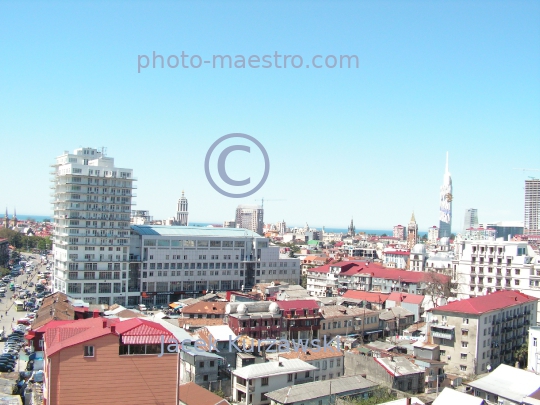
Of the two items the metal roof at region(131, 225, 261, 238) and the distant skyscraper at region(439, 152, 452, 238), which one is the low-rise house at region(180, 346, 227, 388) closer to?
the metal roof at region(131, 225, 261, 238)

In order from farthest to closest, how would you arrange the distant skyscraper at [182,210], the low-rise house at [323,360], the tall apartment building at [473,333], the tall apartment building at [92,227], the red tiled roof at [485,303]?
the distant skyscraper at [182,210] < the tall apartment building at [92,227] < the red tiled roof at [485,303] < the tall apartment building at [473,333] < the low-rise house at [323,360]

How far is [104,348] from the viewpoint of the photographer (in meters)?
15.0

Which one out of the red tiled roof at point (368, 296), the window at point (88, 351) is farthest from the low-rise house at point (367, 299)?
the window at point (88, 351)

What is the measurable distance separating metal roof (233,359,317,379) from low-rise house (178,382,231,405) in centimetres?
174

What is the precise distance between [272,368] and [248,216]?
144 m

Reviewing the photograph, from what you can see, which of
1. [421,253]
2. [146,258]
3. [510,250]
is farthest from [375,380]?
[421,253]

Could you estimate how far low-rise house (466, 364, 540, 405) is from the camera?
21.5 metres

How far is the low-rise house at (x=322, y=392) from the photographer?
1888 centimetres

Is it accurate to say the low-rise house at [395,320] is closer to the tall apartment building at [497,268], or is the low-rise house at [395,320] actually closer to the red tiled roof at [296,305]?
Answer: the tall apartment building at [497,268]

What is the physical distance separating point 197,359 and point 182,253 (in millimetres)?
28946

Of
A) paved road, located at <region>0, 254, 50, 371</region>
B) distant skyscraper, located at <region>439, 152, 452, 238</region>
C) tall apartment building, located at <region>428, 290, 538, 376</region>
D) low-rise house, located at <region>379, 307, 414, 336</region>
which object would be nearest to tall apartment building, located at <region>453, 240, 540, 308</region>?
low-rise house, located at <region>379, 307, 414, 336</region>

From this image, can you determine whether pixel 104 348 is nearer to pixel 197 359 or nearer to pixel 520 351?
pixel 197 359

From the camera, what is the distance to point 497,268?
121 ft

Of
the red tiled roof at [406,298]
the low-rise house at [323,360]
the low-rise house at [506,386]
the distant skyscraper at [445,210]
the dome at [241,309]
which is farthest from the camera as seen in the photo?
the distant skyscraper at [445,210]
